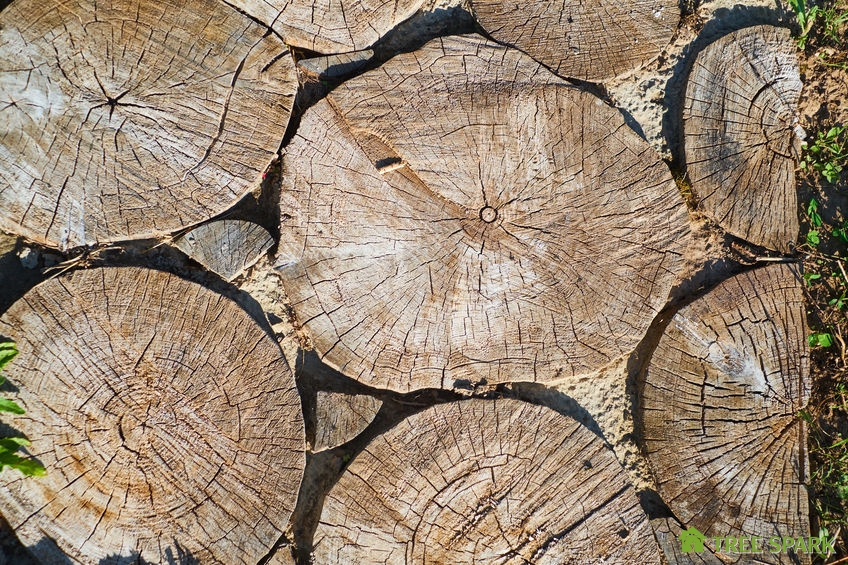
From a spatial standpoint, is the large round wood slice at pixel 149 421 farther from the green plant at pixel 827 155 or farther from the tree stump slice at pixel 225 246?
the green plant at pixel 827 155

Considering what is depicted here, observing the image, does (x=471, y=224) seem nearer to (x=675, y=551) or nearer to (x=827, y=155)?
(x=675, y=551)

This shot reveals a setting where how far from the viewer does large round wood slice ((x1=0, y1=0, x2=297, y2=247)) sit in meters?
2.65

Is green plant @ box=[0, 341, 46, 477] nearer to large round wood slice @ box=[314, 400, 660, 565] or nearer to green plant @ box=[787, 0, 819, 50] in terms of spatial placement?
large round wood slice @ box=[314, 400, 660, 565]

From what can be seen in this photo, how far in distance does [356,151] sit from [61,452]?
6.69 ft

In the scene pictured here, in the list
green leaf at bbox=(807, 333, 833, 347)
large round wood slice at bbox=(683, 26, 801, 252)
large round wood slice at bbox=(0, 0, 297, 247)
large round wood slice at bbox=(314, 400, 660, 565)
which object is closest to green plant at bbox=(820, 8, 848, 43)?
large round wood slice at bbox=(683, 26, 801, 252)

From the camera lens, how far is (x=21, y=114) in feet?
8.68

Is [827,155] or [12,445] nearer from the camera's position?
[12,445]

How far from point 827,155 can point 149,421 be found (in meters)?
4.20

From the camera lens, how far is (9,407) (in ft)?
8.20

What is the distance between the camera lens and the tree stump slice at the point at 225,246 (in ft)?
9.05

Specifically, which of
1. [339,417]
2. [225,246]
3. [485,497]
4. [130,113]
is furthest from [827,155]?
[130,113]

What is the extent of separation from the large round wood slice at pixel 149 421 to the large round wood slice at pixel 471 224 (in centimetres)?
43

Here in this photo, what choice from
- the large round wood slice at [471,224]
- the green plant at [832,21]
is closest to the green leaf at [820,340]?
the large round wood slice at [471,224]

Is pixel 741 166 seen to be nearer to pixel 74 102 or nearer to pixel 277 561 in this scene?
pixel 277 561
